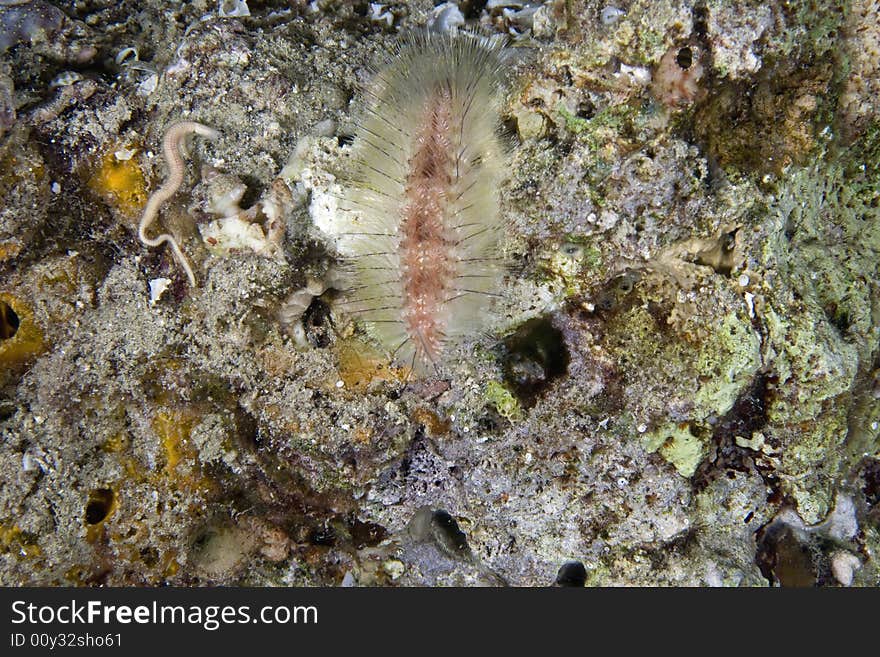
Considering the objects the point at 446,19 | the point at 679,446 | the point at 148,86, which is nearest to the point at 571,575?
the point at 679,446

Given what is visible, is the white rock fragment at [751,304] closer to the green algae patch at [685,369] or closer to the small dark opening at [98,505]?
the green algae patch at [685,369]

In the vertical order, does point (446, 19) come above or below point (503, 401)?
→ above

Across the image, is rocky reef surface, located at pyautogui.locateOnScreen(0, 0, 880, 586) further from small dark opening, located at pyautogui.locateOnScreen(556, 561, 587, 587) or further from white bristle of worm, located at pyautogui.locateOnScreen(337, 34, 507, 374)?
white bristle of worm, located at pyautogui.locateOnScreen(337, 34, 507, 374)

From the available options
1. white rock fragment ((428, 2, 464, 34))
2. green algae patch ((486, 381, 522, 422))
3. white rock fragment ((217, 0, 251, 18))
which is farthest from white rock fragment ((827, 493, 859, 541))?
white rock fragment ((217, 0, 251, 18))

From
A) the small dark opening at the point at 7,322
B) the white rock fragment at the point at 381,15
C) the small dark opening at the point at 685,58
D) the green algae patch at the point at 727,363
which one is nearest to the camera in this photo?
the small dark opening at the point at 685,58

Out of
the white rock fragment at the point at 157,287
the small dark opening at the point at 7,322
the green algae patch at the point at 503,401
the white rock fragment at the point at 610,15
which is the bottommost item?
the green algae patch at the point at 503,401

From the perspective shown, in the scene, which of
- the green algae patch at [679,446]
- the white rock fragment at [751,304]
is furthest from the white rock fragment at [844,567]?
the white rock fragment at [751,304]

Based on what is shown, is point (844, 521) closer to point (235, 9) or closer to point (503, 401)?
point (503, 401)
